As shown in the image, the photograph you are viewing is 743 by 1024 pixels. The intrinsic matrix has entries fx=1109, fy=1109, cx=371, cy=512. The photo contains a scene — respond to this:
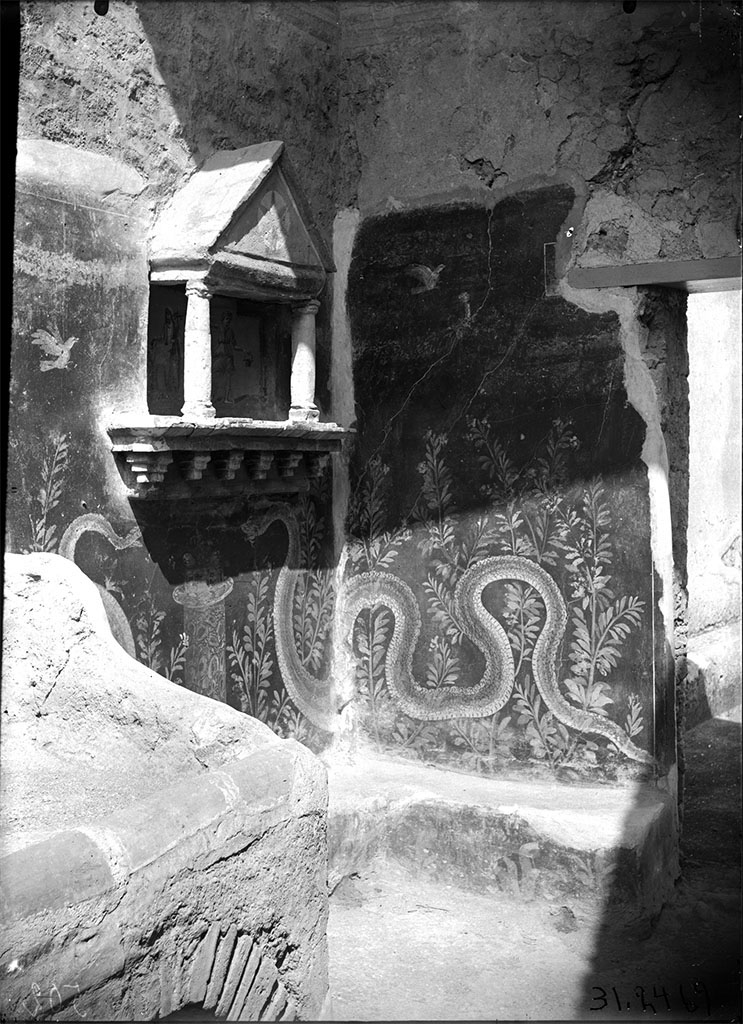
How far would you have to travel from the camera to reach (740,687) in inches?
287

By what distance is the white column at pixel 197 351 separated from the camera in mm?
3980

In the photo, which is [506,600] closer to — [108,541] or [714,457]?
[108,541]

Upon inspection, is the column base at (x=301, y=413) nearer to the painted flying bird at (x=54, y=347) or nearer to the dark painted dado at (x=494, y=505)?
the dark painted dado at (x=494, y=505)

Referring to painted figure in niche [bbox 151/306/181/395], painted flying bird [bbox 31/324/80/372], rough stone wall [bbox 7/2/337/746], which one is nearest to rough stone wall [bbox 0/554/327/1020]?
rough stone wall [bbox 7/2/337/746]

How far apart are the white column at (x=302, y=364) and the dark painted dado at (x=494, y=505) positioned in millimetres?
469

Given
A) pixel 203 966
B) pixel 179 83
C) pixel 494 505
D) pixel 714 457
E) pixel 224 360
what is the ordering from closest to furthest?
pixel 203 966 → pixel 179 83 → pixel 224 360 → pixel 494 505 → pixel 714 457

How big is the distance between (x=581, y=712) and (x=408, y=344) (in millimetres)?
1768

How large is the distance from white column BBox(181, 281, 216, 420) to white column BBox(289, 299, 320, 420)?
2.21 ft

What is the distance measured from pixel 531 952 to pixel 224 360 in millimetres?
2525

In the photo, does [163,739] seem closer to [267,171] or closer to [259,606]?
[259,606]

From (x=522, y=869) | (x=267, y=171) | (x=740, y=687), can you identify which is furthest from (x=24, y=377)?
(x=740, y=687)

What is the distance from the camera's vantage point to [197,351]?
157 inches

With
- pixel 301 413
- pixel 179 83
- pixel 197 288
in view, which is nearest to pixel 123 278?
pixel 197 288

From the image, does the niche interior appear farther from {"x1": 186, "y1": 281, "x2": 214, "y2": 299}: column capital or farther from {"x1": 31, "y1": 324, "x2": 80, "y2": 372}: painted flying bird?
{"x1": 31, "y1": 324, "x2": 80, "y2": 372}: painted flying bird
